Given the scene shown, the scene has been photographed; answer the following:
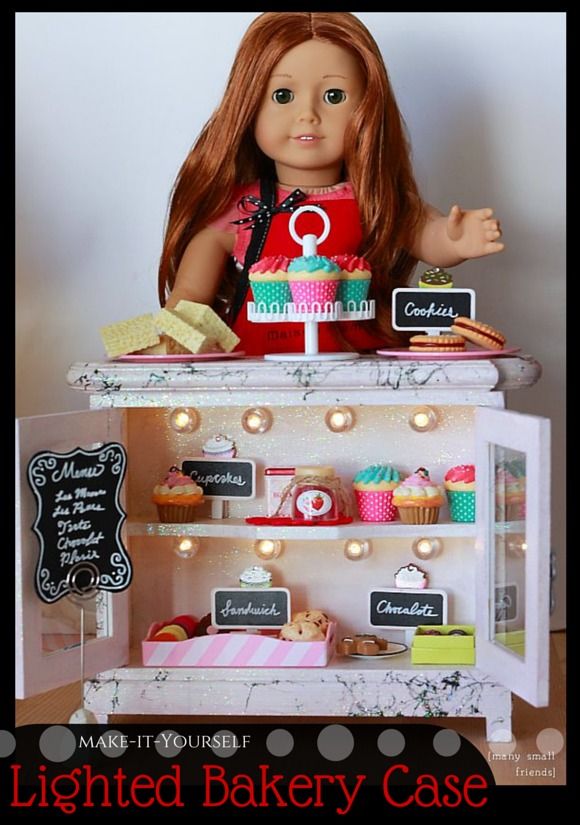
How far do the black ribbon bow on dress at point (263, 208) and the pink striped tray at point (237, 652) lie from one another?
800 mm

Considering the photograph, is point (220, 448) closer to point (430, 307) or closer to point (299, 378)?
point (299, 378)

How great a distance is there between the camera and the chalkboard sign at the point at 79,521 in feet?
7.11

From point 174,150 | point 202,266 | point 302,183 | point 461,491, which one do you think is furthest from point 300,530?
point 174,150

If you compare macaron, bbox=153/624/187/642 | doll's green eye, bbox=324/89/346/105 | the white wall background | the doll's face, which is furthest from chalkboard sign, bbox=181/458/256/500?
the white wall background

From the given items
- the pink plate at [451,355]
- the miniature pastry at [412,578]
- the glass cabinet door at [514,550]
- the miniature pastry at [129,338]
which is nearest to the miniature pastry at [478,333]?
the pink plate at [451,355]

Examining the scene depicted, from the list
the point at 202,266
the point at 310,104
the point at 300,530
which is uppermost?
the point at 310,104

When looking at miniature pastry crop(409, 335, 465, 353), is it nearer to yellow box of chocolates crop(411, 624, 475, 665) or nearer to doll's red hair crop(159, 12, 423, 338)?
doll's red hair crop(159, 12, 423, 338)

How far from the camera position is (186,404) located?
2338 millimetres

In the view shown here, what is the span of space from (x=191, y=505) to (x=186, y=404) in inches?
7.3

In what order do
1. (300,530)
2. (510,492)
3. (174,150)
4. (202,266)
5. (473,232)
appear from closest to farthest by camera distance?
(510,492) → (300,530) → (473,232) → (202,266) → (174,150)

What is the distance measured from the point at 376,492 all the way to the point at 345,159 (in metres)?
0.68

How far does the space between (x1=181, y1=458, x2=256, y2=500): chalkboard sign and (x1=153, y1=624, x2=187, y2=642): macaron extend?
239mm

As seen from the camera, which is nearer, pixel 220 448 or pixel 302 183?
pixel 220 448

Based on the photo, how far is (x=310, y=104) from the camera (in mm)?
2574
